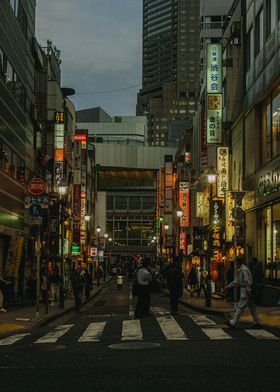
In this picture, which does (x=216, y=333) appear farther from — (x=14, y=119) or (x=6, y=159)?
(x=14, y=119)

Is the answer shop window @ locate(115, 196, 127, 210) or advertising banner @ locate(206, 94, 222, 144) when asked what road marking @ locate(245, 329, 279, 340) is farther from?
shop window @ locate(115, 196, 127, 210)

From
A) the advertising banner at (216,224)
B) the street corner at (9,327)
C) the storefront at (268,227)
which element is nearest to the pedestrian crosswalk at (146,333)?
the street corner at (9,327)

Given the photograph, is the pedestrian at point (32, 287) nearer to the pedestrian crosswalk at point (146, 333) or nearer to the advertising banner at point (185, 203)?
the pedestrian crosswalk at point (146, 333)

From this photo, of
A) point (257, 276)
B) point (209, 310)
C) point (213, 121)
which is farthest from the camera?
point (213, 121)

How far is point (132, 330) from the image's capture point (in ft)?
58.3

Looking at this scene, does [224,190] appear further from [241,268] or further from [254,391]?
[254,391]

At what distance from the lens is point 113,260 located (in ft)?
433

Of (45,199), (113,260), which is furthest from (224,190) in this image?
(113,260)

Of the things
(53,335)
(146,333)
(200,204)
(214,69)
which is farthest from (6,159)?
(200,204)

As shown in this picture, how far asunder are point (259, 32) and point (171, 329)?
61.8 feet

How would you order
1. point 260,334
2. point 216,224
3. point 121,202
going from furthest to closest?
point 121,202 < point 216,224 < point 260,334

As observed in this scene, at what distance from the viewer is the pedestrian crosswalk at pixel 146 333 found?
15516mm

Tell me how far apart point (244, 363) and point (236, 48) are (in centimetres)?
2970

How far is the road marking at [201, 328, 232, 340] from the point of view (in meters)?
15.3
